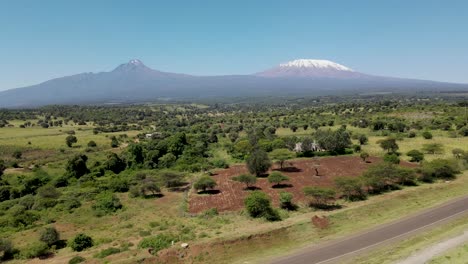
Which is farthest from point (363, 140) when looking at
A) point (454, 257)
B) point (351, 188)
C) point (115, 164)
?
point (454, 257)

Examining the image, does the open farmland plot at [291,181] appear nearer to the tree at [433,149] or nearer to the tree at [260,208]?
the tree at [260,208]

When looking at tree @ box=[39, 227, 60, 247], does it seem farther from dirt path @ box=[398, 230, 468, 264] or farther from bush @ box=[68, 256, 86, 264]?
dirt path @ box=[398, 230, 468, 264]

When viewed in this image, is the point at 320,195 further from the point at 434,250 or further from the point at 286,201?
the point at 434,250

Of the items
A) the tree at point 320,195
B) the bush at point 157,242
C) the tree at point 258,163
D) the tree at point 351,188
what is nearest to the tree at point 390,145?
the tree at point 258,163

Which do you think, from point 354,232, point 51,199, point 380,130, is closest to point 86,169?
point 51,199

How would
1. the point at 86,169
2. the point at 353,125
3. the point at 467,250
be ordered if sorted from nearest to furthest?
1. the point at 467,250
2. the point at 86,169
3. the point at 353,125

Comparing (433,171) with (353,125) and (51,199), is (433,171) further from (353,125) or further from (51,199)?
(353,125)
